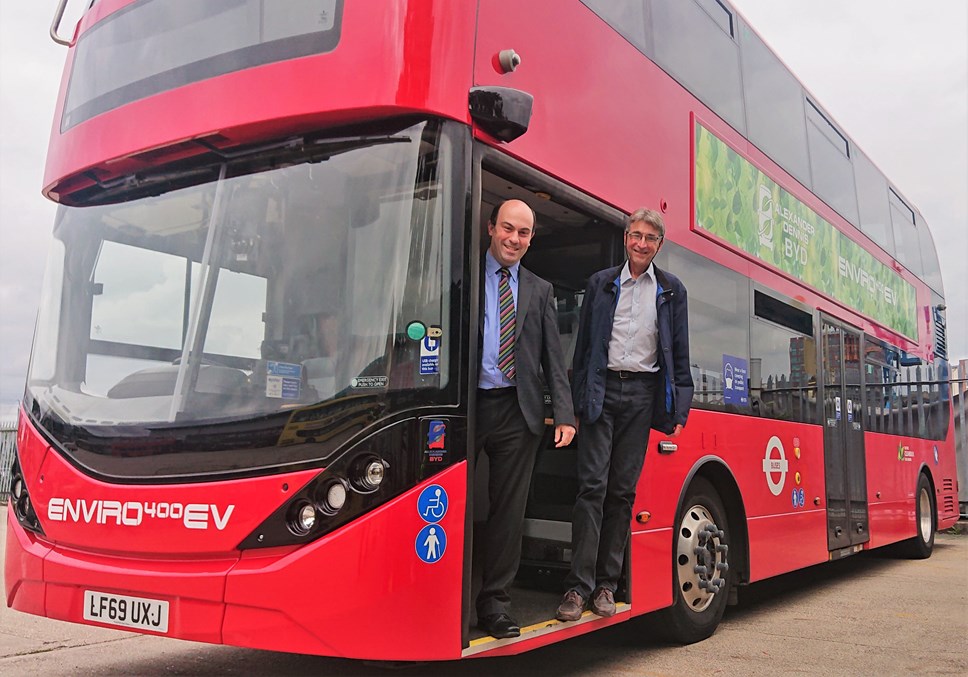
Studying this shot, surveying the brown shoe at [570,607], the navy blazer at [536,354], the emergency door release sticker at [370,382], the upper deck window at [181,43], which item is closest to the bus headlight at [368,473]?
the emergency door release sticker at [370,382]

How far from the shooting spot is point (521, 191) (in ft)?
14.9

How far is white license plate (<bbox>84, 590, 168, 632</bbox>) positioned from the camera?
3.59 metres

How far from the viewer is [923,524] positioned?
10586 millimetres

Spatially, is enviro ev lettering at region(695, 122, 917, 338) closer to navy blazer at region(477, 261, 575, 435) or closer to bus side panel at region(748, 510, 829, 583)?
bus side panel at region(748, 510, 829, 583)

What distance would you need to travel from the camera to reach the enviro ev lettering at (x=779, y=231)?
6.11 m

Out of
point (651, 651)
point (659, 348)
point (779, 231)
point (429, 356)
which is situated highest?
point (779, 231)

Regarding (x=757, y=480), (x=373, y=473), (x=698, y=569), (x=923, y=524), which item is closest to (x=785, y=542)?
(x=757, y=480)

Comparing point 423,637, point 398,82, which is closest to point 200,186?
point 398,82

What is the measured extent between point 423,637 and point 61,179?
291 centimetres

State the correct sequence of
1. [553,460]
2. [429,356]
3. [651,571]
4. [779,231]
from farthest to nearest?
[779,231] → [553,460] → [651,571] → [429,356]

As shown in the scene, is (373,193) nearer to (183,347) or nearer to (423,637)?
(183,347)

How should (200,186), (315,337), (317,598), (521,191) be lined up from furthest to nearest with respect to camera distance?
(521,191) < (200,186) < (315,337) < (317,598)

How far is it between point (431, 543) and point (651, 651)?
2.44 metres

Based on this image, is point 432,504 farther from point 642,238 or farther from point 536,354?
point 642,238
